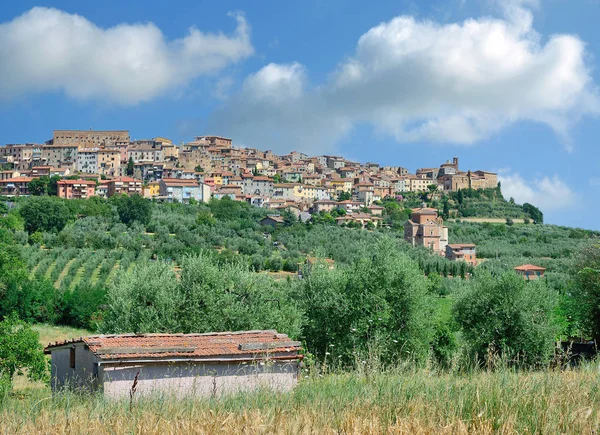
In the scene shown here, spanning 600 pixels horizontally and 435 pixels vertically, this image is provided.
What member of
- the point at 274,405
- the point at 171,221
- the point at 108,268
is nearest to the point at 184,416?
the point at 274,405

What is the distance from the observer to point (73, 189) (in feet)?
308

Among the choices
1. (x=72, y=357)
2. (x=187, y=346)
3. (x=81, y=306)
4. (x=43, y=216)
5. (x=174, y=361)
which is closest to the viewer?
(x=174, y=361)

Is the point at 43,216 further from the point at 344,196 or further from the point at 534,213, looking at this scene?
the point at 534,213

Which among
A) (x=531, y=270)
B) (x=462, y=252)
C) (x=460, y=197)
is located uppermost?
(x=460, y=197)

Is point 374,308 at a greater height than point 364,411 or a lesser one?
lesser

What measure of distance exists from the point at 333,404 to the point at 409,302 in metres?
14.7

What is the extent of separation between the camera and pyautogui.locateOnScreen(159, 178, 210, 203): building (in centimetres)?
9869

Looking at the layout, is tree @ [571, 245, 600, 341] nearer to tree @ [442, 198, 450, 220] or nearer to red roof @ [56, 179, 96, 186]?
red roof @ [56, 179, 96, 186]

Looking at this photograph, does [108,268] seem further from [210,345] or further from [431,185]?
[431,185]

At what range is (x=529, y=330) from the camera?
1962 cm

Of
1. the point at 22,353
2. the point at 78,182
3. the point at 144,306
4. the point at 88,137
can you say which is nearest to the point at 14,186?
the point at 78,182

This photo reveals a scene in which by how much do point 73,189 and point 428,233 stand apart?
162 feet

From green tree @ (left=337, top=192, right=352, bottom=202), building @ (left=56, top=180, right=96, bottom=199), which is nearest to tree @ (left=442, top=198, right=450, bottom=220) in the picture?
green tree @ (left=337, top=192, right=352, bottom=202)

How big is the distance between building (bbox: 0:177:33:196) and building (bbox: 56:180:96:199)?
331 inches
